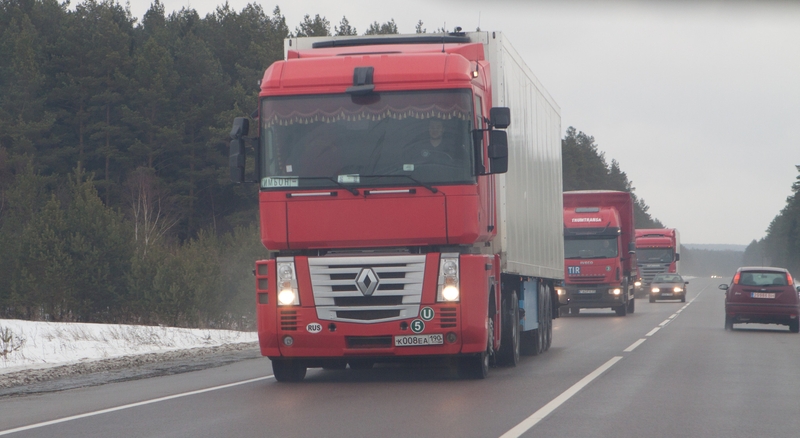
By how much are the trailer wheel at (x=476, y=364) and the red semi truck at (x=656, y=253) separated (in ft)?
161

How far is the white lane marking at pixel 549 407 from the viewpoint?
8.37 m

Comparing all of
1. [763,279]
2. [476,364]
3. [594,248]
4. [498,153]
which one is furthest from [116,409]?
[594,248]

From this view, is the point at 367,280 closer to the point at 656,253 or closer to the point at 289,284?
the point at 289,284

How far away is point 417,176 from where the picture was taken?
1177cm

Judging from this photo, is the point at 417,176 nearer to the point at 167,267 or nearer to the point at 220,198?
the point at 167,267

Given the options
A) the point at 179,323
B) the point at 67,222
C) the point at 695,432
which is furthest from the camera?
the point at 67,222

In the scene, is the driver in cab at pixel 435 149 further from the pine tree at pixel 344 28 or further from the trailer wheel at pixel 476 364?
the pine tree at pixel 344 28

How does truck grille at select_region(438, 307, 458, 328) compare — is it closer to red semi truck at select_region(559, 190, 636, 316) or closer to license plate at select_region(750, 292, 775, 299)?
license plate at select_region(750, 292, 775, 299)

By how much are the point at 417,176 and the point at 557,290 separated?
9990 mm

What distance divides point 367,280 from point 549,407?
2.77m

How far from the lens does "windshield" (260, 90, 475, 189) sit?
11.8 m

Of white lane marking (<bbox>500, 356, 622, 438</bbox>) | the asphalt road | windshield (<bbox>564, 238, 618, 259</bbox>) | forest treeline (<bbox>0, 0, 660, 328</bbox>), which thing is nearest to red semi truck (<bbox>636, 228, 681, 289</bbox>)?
forest treeline (<bbox>0, 0, 660, 328</bbox>)

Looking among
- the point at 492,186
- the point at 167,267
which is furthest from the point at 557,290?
the point at 167,267

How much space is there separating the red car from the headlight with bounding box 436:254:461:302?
55.5ft
